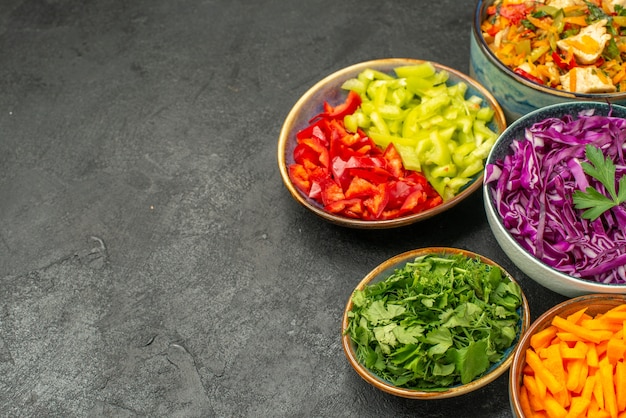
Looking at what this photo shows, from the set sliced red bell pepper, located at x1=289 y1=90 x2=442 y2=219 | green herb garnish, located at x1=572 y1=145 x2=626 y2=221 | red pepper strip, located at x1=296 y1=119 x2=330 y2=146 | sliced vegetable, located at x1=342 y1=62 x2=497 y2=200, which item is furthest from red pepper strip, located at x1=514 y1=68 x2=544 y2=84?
red pepper strip, located at x1=296 y1=119 x2=330 y2=146

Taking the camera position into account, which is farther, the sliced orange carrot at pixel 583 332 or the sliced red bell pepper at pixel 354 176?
the sliced red bell pepper at pixel 354 176

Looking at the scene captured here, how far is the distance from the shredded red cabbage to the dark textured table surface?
0.34 meters

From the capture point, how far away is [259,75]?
3.59 metres

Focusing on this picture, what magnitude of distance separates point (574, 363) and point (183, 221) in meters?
1.65

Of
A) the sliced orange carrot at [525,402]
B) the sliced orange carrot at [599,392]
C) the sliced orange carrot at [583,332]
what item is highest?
the sliced orange carrot at [583,332]

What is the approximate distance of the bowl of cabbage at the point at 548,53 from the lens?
2.74 meters

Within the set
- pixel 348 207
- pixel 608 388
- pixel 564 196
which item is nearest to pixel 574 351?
pixel 608 388

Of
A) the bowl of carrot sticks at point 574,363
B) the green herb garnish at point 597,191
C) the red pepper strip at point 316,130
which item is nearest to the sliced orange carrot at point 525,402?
the bowl of carrot sticks at point 574,363

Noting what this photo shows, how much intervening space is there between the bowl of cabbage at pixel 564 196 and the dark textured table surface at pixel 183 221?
341mm

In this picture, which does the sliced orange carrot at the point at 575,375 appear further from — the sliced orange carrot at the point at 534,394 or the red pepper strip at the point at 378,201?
the red pepper strip at the point at 378,201

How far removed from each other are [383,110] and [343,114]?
0.18 m

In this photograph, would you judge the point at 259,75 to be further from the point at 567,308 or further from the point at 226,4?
the point at 567,308

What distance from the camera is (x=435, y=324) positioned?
2.38m

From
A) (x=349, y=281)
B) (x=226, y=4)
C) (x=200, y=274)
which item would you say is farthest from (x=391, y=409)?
(x=226, y=4)
